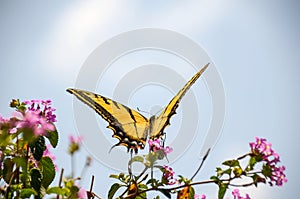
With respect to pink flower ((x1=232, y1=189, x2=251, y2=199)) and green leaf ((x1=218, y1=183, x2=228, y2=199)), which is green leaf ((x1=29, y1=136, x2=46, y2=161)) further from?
pink flower ((x1=232, y1=189, x2=251, y2=199))

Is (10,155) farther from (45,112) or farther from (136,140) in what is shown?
(136,140)

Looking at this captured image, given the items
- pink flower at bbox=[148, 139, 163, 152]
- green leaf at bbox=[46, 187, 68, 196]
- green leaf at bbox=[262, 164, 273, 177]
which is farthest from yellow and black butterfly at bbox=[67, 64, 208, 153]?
green leaf at bbox=[46, 187, 68, 196]

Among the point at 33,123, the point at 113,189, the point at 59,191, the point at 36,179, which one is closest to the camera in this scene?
the point at 33,123

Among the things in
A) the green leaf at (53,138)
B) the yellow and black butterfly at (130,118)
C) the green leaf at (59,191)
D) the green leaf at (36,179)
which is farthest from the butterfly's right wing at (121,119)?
the green leaf at (59,191)

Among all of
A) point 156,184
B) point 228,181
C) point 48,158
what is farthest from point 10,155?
point 228,181

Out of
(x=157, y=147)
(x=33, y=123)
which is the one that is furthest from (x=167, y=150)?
(x=33, y=123)

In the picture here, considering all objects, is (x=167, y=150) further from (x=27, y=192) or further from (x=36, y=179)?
(x=27, y=192)

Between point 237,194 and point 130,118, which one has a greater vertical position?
point 130,118

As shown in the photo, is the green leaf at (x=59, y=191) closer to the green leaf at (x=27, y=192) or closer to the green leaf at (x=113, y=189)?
the green leaf at (x=27, y=192)
